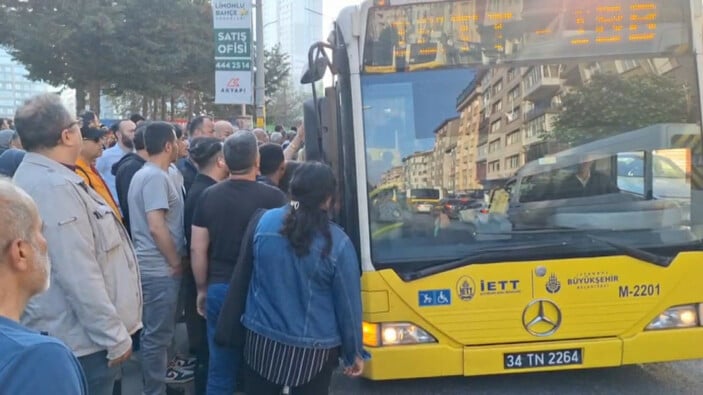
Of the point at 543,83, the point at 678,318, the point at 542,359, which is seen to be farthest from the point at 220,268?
the point at 678,318

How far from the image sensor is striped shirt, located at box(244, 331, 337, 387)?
3.16 metres

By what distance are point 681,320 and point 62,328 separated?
3.84 m

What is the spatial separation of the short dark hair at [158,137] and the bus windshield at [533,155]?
132 centimetres

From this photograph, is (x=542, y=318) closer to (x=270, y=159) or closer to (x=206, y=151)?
(x=270, y=159)

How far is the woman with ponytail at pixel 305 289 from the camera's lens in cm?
312

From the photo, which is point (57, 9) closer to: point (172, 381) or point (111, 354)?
point (172, 381)

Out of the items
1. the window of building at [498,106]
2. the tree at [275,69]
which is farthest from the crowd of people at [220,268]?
the tree at [275,69]

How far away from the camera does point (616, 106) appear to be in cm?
453

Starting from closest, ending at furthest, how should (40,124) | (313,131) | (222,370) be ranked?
(40,124) < (222,370) < (313,131)

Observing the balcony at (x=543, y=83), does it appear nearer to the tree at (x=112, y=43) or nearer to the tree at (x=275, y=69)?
the tree at (x=112, y=43)

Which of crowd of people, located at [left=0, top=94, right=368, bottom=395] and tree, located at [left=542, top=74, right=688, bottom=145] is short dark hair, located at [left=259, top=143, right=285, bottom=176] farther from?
tree, located at [left=542, top=74, right=688, bottom=145]

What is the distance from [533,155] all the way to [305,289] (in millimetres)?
2109

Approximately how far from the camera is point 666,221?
4543 millimetres

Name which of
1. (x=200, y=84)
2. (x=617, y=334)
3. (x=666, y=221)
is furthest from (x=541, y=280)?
(x=200, y=84)
